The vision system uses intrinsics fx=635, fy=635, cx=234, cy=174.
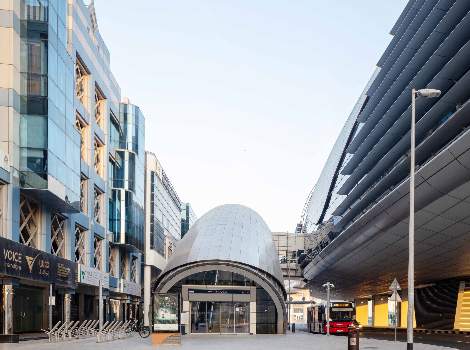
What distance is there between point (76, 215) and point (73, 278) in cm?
609

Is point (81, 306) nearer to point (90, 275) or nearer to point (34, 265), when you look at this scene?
point (90, 275)

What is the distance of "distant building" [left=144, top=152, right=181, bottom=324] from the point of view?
93188 millimetres

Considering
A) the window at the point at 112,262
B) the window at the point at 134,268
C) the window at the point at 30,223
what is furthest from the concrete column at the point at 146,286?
the window at the point at 30,223

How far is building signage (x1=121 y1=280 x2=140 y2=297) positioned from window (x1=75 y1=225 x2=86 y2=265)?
15915mm

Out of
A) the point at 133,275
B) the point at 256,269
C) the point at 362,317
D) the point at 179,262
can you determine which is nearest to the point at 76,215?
the point at 179,262

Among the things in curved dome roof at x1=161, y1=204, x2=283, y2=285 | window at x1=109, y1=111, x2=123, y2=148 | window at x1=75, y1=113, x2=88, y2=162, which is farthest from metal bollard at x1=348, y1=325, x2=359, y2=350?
window at x1=109, y1=111, x2=123, y2=148

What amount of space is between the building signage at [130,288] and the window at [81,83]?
24.0 meters

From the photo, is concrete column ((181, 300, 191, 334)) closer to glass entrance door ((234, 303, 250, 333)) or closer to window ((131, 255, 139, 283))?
glass entrance door ((234, 303, 250, 333))

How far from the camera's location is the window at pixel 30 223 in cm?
4447

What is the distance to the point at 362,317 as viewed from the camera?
124438 mm

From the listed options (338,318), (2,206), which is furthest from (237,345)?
(338,318)

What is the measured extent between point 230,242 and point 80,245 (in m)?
14.9

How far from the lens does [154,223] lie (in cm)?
9538

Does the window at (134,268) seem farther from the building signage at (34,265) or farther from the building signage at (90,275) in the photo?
the building signage at (34,265)
